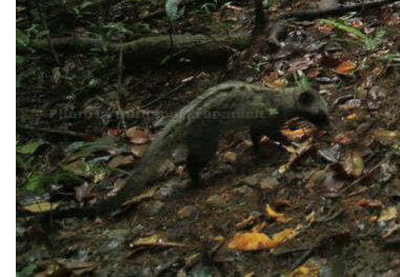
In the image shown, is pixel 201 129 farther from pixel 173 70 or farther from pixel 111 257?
pixel 173 70

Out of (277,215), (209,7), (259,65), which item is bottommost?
(277,215)

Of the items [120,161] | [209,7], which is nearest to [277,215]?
[120,161]

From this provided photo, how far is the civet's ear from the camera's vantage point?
577 centimetres

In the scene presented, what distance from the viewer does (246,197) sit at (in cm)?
486

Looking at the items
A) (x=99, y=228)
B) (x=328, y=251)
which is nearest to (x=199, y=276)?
(x=328, y=251)

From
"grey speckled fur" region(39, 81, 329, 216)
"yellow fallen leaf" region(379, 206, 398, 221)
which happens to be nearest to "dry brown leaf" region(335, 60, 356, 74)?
"grey speckled fur" region(39, 81, 329, 216)

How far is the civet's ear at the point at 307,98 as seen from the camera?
577cm

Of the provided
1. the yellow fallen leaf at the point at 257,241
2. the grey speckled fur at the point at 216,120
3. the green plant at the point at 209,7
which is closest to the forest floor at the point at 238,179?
the yellow fallen leaf at the point at 257,241

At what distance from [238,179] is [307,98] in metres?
1.22

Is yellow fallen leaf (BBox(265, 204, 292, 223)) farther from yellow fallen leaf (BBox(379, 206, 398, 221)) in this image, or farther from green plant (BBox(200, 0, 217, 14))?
green plant (BBox(200, 0, 217, 14))

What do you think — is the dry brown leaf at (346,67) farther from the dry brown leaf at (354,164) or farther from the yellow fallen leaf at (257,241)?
the yellow fallen leaf at (257,241)

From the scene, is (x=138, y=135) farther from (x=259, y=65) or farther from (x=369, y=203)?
(x=369, y=203)

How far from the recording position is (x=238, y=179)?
17.3ft

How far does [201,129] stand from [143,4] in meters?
→ 5.56
